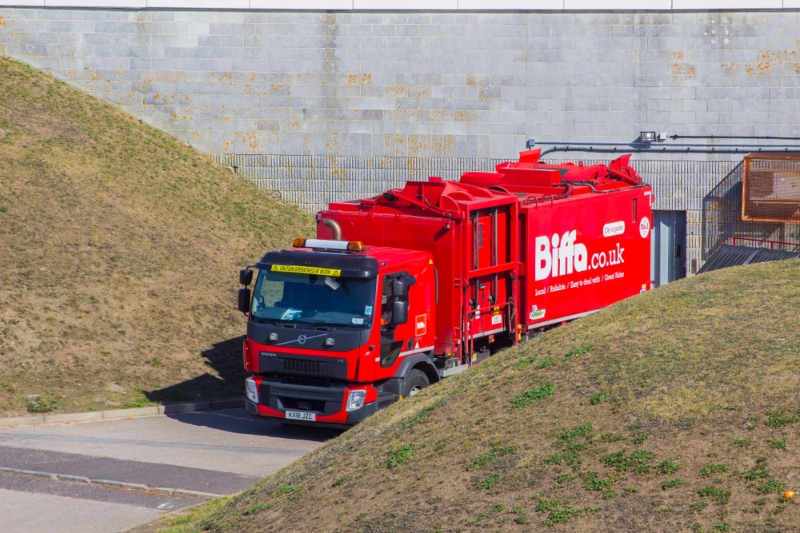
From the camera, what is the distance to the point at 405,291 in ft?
45.6

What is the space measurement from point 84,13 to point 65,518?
56.7 ft

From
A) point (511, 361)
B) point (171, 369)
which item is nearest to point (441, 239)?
point (511, 361)

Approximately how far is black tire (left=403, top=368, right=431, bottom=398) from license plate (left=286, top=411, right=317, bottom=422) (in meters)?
1.33

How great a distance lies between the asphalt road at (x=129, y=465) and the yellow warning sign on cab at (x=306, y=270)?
8.32ft

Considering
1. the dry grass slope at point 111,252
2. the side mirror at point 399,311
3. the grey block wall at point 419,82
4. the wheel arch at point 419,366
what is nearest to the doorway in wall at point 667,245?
the grey block wall at point 419,82

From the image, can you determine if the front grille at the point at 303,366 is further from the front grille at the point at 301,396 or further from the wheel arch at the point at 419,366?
the wheel arch at the point at 419,366

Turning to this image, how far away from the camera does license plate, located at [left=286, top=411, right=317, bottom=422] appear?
14.1m

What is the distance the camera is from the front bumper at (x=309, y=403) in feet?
45.7

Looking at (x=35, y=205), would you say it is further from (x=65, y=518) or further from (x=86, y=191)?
(x=65, y=518)

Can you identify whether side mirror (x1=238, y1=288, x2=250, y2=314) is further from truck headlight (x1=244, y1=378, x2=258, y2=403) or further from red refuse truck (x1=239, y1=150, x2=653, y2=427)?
truck headlight (x1=244, y1=378, x2=258, y2=403)

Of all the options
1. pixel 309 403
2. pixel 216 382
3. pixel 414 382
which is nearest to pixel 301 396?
pixel 309 403

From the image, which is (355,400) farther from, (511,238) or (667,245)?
(667,245)

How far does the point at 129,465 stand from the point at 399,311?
13.5 ft

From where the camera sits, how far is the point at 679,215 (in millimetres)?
24391
